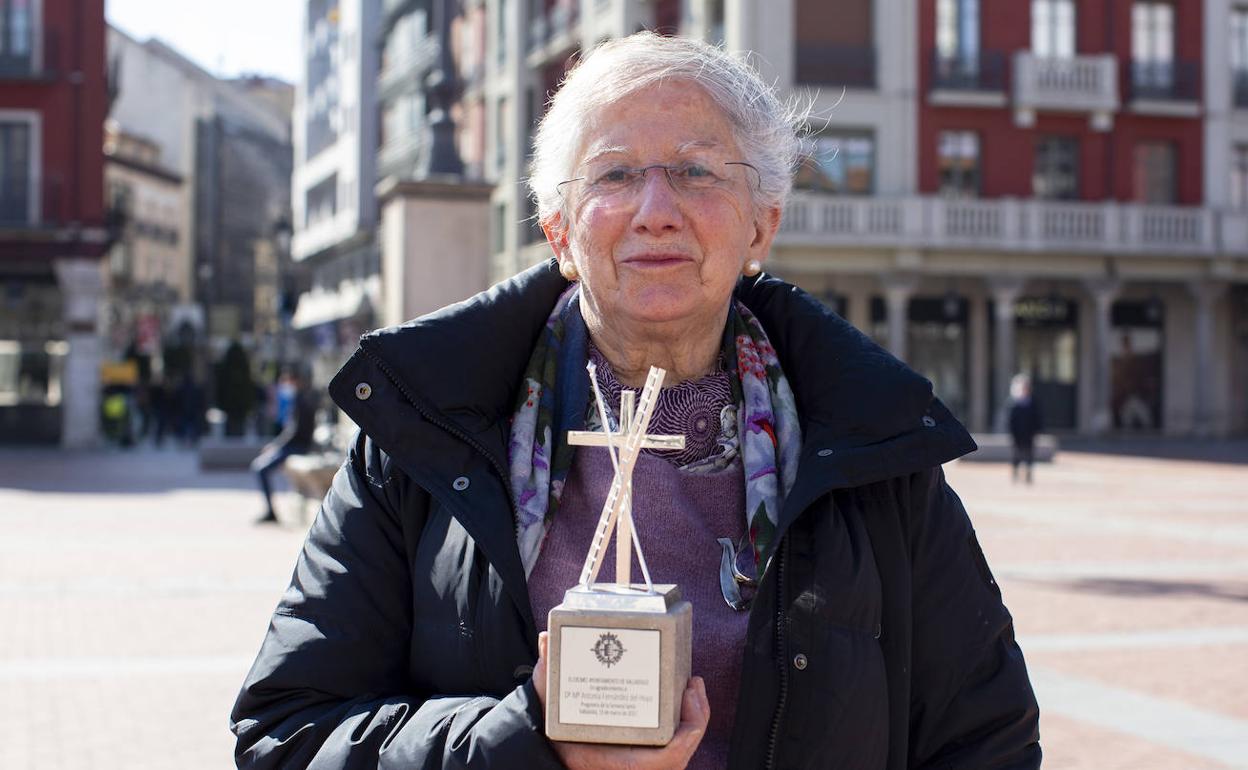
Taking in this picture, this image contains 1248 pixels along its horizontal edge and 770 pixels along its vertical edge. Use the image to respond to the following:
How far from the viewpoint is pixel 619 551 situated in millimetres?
1987

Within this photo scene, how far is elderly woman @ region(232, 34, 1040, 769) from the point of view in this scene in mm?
2262

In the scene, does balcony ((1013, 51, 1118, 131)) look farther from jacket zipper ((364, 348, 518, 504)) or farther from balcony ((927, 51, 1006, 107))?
jacket zipper ((364, 348, 518, 504))

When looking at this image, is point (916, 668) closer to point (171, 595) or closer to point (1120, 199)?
point (171, 595)

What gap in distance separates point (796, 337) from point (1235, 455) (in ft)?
96.0

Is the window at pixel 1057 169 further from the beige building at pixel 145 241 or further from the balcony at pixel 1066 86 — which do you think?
the beige building at pixel 145 241

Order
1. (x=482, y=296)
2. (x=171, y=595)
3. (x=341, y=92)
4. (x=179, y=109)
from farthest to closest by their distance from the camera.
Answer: (x=179, y=109) < (x=341, y=92) < (x=171, y=595) < (x=482, y=296)

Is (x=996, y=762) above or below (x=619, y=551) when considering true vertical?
below

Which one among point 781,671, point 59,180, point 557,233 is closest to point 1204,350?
point 59,180

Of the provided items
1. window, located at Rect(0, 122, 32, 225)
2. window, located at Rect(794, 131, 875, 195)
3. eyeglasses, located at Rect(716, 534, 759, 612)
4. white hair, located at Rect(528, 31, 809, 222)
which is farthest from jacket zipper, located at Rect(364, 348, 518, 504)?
window, located at Rect(0, 122, 32, 225)

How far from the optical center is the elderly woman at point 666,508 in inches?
89.0

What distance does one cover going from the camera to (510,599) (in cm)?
225

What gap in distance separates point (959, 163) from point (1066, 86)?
323cm

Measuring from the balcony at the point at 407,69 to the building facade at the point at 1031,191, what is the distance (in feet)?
32.8

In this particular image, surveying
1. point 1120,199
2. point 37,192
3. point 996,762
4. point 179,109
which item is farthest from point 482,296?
point 179,109
